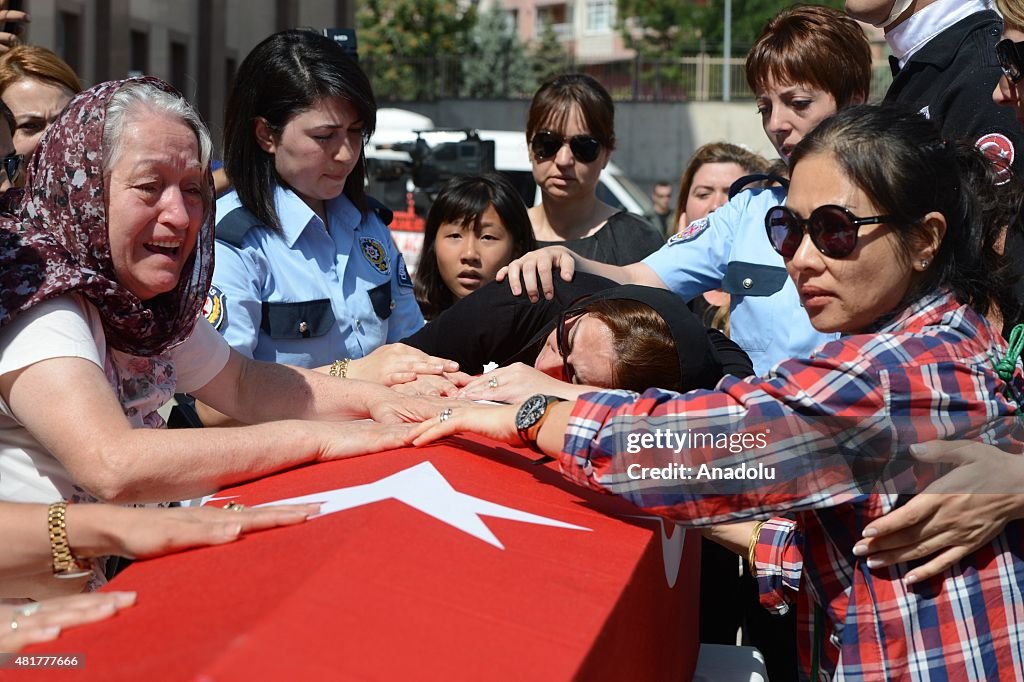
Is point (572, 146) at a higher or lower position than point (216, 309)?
higher

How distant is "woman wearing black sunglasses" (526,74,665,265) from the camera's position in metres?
4.91

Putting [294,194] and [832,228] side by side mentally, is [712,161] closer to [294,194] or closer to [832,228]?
[294,194]

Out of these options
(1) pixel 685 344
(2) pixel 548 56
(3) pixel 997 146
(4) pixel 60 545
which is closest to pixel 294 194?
(1) pixel 685 344

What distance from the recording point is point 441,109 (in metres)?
31.7

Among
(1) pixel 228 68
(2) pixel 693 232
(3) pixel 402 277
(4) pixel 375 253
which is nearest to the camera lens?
(2) pixel 693 232

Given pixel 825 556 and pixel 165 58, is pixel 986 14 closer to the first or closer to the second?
pixel 825 556

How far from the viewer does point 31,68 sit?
4.33 m

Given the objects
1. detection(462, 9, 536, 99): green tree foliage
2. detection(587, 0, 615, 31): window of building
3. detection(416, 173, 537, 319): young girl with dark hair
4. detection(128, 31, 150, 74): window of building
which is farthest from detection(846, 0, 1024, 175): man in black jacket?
detection(587, 0, 615, 31): window of building

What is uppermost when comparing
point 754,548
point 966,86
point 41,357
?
point 966,86

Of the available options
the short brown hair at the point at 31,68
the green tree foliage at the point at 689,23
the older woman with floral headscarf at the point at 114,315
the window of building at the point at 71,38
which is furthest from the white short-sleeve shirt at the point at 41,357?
the green tree foliage at the point at 689,23

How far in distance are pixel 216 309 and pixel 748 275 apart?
1.55 m

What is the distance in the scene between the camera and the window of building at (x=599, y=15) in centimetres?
5647

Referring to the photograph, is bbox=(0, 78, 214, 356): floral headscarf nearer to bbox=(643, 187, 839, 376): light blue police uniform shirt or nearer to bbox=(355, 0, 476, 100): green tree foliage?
bbox=(643, 187, 839, 376): light blue police uniform shirt

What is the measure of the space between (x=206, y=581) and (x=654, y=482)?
Result: 774 mm
